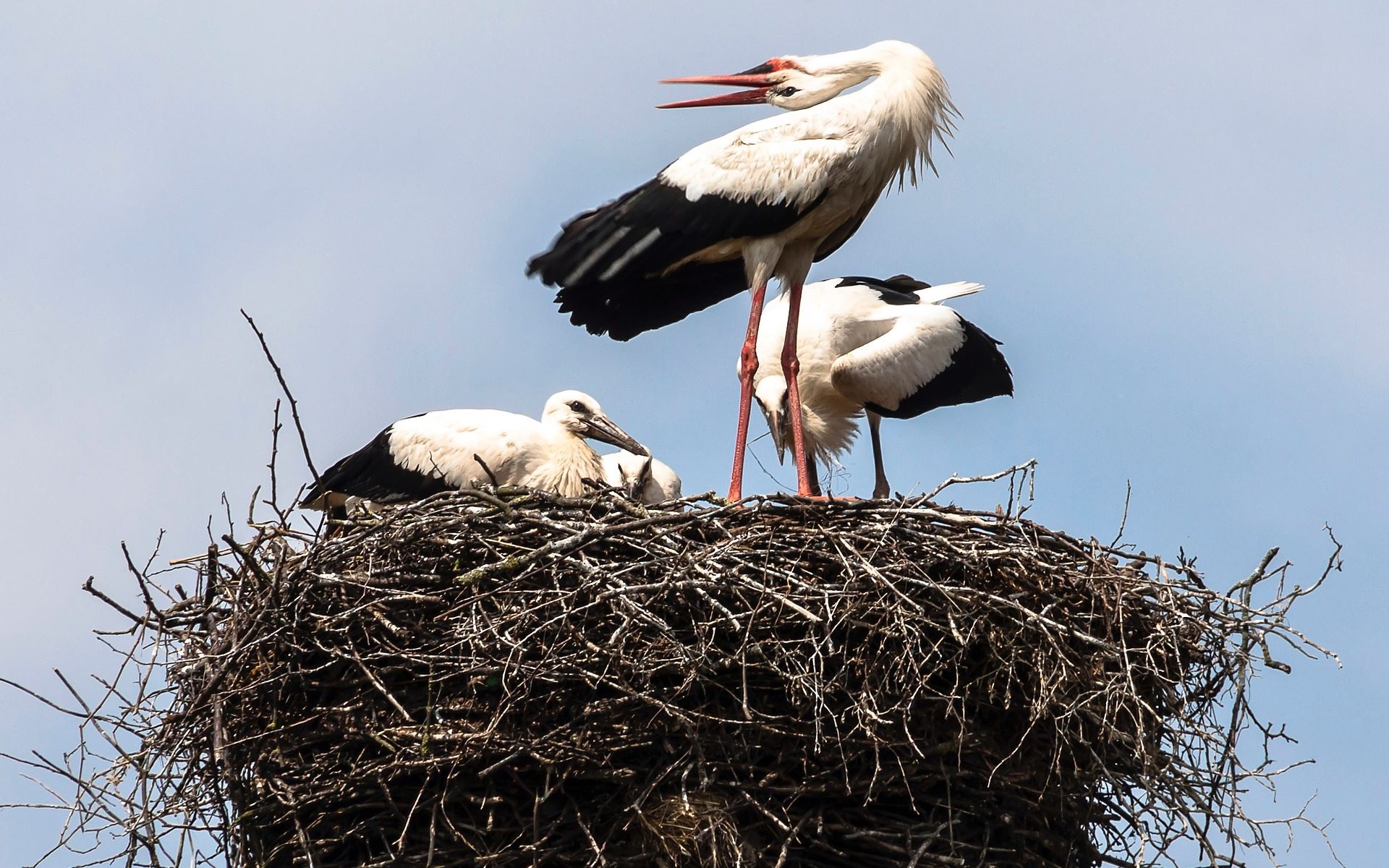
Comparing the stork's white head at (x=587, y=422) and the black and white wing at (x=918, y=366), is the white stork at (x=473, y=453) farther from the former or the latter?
the black and white wing at (x=918, y=366)

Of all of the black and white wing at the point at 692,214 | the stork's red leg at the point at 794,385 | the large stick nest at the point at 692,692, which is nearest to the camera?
the large stick nest at the point at 692,692

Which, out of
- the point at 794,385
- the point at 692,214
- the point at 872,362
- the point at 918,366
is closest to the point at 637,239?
the point at 692,214

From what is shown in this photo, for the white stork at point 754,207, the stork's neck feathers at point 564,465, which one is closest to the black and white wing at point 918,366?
the white stork at point 754,207

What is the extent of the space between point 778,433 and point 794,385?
46 centimetres

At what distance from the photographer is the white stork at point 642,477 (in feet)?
31.1

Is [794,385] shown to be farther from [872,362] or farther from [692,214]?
[692,214]

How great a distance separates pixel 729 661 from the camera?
20.6 feet

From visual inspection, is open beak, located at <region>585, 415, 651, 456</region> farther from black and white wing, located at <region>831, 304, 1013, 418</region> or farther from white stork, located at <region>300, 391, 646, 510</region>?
black and white wing, located at <region>831, 304, 1013, 418</region>

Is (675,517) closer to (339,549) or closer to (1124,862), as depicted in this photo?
(339,549)

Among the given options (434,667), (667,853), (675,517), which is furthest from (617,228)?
(667,853)

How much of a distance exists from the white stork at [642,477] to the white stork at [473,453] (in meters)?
0.11

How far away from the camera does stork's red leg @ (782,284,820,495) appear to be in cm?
884

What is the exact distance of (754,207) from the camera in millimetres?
8258

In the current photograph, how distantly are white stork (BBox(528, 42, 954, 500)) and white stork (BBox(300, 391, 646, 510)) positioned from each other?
2.98ft
